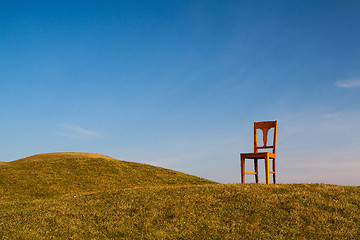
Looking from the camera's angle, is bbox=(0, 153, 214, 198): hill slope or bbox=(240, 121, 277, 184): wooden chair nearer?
bbox=(240, 121, 277, 184): wooden chair

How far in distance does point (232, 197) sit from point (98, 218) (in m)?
4.55

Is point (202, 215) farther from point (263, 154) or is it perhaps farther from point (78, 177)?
point (78, 177)

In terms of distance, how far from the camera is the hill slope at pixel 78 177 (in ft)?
59.0

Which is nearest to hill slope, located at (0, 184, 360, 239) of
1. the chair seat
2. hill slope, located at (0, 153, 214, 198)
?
the chair seat

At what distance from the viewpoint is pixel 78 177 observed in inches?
799

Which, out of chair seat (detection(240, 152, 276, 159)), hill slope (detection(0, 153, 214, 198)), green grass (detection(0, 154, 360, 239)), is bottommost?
green grass (detection(0, 154, 360, 239))

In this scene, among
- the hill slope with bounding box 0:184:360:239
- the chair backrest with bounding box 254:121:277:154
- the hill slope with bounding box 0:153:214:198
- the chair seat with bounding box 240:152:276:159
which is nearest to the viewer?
the hill slope with bounding box 0:184:360:239

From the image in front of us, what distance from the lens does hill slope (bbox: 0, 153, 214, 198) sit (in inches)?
707

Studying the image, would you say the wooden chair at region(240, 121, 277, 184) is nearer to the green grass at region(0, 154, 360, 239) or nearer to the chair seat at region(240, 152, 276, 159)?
the chair seat at region(240, 152, 276, 159)

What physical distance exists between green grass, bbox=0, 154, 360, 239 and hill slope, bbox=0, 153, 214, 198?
665 centimetres

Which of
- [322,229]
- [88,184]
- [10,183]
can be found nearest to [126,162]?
[88,184]

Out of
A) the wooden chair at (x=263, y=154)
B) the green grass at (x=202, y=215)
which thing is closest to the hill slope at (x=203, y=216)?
the green grass at (x=202, y=215)

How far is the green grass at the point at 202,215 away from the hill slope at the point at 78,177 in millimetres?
6650

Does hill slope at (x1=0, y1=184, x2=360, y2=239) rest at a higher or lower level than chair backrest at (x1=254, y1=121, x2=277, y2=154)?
lower
